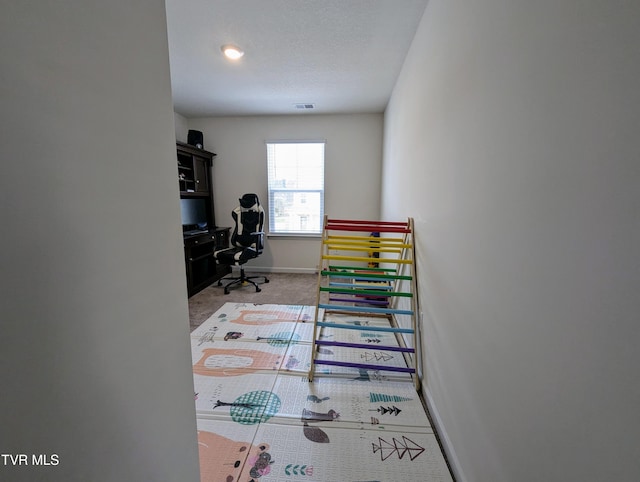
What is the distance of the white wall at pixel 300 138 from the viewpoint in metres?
3.99

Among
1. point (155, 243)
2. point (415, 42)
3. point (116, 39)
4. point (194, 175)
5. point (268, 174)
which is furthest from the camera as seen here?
point (268, 174)

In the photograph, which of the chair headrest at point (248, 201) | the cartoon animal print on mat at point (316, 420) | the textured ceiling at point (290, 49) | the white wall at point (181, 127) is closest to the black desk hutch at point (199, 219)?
the white wall at point (181, 127)

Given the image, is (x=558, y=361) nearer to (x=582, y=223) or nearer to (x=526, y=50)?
(x=582, y=223)

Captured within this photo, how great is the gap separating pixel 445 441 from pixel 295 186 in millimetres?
3714

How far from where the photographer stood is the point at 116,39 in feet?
1.78

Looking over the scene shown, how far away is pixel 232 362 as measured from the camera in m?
1.97

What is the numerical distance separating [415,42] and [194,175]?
10.9 feet

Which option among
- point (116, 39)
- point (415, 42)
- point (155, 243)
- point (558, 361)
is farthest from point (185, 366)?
point (415, 42)

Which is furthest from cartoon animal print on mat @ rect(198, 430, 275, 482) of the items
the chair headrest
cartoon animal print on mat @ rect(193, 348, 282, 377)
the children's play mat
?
the chair headrest

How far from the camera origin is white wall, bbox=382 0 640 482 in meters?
0.50

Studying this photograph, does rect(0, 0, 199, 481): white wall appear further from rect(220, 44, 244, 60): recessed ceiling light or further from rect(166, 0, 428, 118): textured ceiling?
rect(220, 44, 244, 60): recessed ceiling light

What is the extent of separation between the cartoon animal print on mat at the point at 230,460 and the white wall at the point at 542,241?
3.12 ft

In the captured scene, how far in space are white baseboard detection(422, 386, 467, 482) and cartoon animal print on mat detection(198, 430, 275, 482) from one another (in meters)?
0.88

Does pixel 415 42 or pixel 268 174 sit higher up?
pixel 415 42
